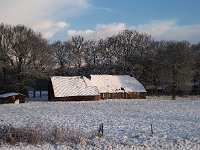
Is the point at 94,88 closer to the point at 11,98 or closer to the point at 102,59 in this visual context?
the point at 11,98

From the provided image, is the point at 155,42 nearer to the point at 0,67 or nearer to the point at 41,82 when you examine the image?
the point at 41,82

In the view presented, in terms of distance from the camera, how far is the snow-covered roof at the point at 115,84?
6906 centimetres

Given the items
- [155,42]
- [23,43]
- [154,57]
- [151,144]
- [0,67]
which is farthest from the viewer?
[155,42]

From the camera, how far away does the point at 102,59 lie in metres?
86.4

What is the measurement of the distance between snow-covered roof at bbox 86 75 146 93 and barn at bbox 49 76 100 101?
263cm

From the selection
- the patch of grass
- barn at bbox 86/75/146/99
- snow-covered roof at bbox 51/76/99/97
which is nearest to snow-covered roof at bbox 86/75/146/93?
barn at bbox 86/75/146/99

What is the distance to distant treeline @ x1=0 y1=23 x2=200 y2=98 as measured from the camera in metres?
65.1

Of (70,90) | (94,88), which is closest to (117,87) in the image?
(94,88)

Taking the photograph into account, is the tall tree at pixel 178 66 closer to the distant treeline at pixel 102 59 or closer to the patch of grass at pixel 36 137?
the distant treeline at pixel 102 59

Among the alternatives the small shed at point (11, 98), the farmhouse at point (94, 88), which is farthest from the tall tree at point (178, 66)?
the small shed at point (11, 98)

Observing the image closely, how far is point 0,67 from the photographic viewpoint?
6050 centimetres

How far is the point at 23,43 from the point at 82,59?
25.5 metres

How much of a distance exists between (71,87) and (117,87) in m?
9.80

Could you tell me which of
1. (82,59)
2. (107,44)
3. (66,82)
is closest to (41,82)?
(82,59)
